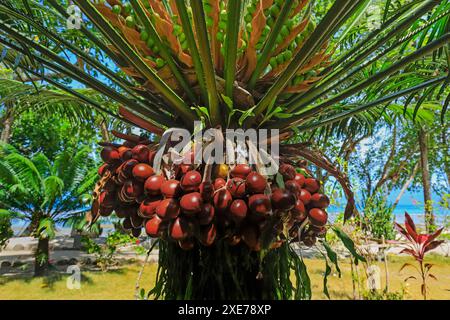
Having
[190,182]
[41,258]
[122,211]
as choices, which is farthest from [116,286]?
[190,182]

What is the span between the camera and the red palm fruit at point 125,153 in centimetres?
76

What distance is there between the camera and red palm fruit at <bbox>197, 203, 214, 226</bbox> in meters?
0.65

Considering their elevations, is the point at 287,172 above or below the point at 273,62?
below

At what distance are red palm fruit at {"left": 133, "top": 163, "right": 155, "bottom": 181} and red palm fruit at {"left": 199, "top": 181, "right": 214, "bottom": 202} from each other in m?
0.13

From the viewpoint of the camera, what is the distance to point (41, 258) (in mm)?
7027

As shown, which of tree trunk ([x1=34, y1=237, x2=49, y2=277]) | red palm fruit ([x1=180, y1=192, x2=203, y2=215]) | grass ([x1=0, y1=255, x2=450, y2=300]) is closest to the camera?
red palm fruit ([x1=180, y1=192, x2=203, y2=215])

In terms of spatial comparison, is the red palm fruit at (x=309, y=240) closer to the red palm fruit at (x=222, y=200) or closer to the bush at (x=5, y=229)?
the red palm fruit at (x=222, y=200)

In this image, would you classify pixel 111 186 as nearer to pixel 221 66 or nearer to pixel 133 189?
pixel 133 189

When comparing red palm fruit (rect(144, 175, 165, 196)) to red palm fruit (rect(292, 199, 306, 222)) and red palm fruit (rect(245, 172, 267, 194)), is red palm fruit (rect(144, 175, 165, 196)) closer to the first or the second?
red palm fruit (rect(245, 172, 267, 194))

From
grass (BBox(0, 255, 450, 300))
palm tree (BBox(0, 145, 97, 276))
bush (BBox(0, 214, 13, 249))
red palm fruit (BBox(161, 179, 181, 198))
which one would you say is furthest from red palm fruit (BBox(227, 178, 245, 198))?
bush (BBox(0, 214, 13, 249))

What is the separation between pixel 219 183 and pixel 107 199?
0.31 m

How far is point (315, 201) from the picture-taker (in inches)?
30.5

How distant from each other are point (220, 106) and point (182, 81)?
116 mm
